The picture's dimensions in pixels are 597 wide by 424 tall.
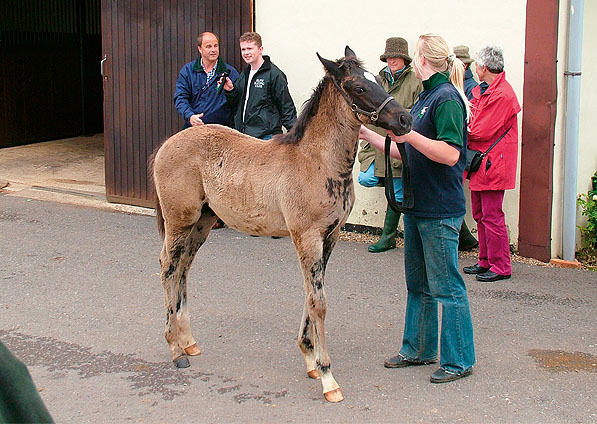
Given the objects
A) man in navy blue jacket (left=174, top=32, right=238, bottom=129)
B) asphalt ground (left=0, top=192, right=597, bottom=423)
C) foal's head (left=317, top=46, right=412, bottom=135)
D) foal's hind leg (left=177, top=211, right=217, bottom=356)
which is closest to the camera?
foal's head (left=317, top=46, right=412, bottom=135)

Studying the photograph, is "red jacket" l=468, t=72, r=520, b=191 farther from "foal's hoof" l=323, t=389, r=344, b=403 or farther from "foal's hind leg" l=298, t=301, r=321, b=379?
"foal's hoof" l=323, t=389, r=344, b=403

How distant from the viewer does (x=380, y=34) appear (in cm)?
838

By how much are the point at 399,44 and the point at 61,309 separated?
4046mm

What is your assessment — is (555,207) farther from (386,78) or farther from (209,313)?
(209,313)

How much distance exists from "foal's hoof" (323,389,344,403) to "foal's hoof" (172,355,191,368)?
3.45 feet

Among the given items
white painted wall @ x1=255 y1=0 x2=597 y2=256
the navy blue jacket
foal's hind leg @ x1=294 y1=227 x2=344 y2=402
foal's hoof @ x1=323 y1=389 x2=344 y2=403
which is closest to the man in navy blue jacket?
the navy blue jacket

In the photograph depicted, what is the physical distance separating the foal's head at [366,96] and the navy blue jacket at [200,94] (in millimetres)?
4375

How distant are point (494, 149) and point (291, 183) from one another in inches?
117

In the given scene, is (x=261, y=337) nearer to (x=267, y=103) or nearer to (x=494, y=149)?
(x=494, y=149)

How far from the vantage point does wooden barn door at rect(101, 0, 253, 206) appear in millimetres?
9383

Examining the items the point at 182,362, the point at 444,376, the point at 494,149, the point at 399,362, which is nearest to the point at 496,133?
the point at 494,149

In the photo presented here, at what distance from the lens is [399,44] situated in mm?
7688

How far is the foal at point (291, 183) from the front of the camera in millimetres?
4609

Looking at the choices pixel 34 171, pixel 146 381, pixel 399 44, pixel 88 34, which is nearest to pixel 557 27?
pixel 399 44
